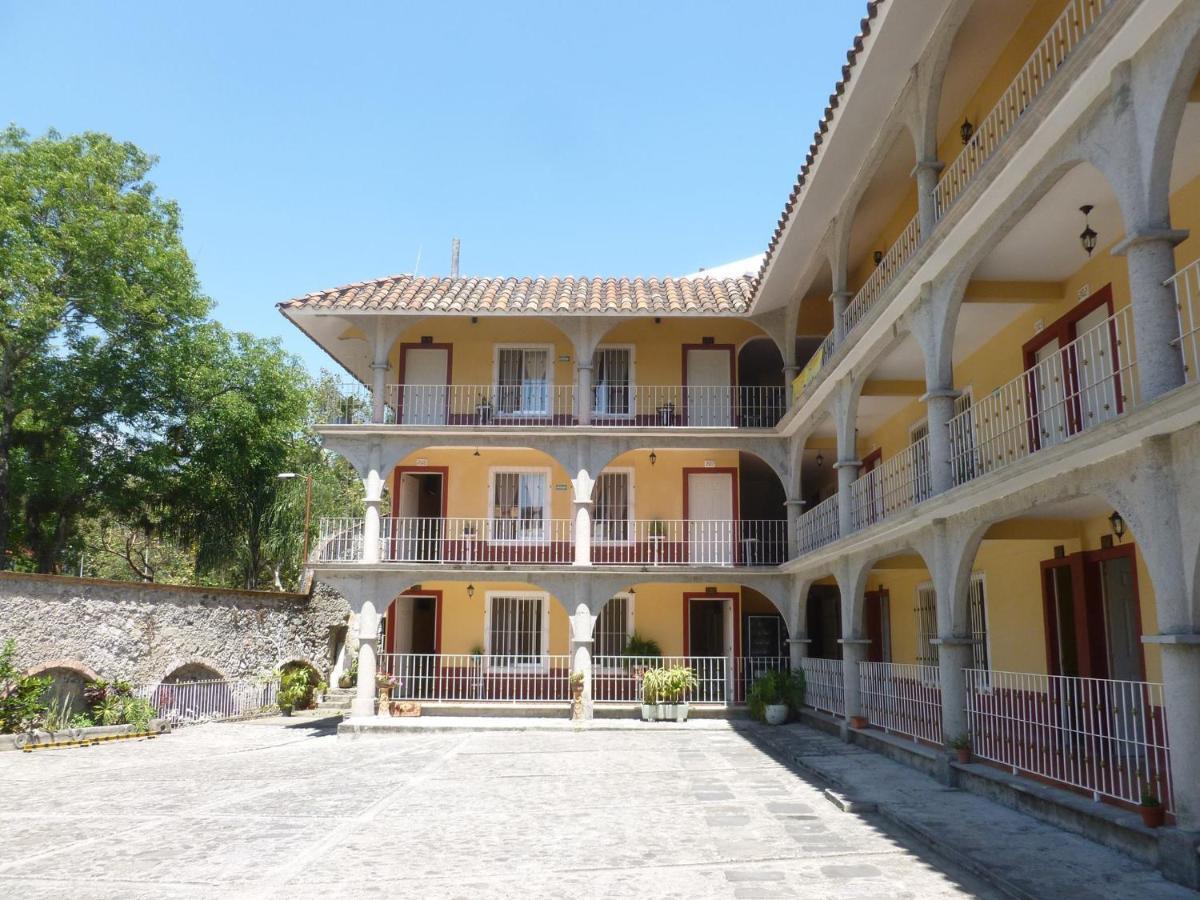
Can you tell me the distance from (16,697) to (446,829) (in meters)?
11.0

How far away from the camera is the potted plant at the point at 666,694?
18188 mm

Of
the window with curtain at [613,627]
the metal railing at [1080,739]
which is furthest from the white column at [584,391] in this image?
the metal railing at [1080,739]

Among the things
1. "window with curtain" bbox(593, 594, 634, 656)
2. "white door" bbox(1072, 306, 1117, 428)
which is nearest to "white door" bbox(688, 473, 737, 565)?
"window with curtain" bbox(593, 594, 634, 656)

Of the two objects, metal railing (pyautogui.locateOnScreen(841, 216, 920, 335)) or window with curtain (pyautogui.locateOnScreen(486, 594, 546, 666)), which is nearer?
metal railing (pyautogui.locateOnScreen(841, 216, 920, 335))

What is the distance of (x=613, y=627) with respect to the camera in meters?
21.0

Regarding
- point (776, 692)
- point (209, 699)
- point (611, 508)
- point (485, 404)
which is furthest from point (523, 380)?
point (209, 699)

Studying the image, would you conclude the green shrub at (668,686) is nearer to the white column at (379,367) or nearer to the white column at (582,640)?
the white column at (582,640)

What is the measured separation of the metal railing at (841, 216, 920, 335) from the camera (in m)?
12.3

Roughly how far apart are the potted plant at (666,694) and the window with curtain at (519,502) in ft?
14.6

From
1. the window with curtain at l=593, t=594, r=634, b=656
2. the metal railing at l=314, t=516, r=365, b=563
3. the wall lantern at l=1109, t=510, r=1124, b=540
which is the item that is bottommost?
the window with curtain at l=593, t=594, r=634, b=656

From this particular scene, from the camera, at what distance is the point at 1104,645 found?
35.7 feet

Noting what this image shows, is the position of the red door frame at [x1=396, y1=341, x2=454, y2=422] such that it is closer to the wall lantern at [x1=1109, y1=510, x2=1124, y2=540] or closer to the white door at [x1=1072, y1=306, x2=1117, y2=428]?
the white door at [x1=1072, y1=306, x2=1117, y2=428]

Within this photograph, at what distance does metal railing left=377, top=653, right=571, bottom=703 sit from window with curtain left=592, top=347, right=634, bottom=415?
5762 mm

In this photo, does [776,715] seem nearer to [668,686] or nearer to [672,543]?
[668,686]
